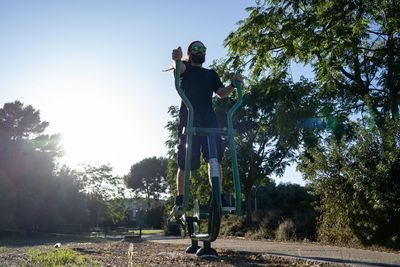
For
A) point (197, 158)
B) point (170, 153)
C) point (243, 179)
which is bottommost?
point (197, 158)

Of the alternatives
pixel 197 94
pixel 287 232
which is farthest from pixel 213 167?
pixel 287 232

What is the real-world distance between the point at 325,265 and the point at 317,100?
8619 millimetres

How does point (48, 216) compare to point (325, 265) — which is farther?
point (48, 216)

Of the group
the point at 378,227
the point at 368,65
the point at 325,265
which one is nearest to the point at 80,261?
the point at 325,265

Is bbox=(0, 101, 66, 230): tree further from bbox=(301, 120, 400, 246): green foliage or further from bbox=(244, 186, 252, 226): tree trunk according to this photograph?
bbox=(301, 120, 400, 246): green foliage

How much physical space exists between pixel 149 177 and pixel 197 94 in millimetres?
80919

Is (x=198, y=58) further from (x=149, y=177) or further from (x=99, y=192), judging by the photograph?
(x=149, y=177)

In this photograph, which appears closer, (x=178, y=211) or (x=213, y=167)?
(x=213, y=167)

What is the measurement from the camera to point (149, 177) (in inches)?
3359

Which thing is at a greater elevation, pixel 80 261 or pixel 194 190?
pixel 194 190

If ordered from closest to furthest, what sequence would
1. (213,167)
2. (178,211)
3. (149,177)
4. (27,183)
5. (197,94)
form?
1. (213,167)
2. (178,211)
3. (197,94)
4. (27,183)
5. (149,177)

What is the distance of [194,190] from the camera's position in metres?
25.2

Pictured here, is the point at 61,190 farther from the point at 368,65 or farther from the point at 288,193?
the point at 368,65

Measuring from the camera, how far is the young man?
541cm
